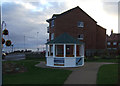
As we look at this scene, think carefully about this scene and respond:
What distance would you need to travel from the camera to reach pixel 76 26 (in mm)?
35344

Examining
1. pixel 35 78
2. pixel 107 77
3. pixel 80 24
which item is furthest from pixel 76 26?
pixel 35 78

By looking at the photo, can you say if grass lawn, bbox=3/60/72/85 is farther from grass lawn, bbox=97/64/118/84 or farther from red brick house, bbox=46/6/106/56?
red brick house, bbox=46/6/106/56

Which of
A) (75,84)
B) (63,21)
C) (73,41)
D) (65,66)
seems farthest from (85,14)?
(75,84)

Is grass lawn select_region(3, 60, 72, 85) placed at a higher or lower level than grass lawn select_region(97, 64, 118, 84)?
higher

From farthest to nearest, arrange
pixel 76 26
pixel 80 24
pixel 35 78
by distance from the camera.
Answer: pixel 80 24, pixel 76 26, pixel 35 78

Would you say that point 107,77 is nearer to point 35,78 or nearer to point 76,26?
point 35,78

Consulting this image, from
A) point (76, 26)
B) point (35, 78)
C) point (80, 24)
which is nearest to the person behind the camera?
point (35, 78)

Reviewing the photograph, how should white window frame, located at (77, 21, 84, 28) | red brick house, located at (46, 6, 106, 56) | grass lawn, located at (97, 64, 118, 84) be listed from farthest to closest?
white window frame, located at (77, 21, 84, 28) < red brick house, located at (46, 6, 106, 56) < grass lawn, located at (97, 64, 118, 84)

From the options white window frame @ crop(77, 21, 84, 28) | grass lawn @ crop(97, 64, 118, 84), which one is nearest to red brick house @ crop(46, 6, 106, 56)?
white window frame @ crop(77, 21, 84, 28)

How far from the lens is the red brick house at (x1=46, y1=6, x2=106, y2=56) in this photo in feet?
114

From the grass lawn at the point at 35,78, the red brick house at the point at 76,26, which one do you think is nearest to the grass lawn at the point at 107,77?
the grass lawn at the point at 35,78

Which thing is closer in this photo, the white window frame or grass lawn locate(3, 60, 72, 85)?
grass lawn locate(3, 60, 72, 85)

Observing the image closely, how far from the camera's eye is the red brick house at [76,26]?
34844mm

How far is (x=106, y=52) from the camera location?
110 feet
